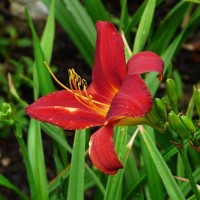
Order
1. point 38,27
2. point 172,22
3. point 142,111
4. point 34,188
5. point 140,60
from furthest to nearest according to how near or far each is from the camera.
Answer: point 38,27 < point 172,22 < point 34,188 < point 140,60 < point 142,111

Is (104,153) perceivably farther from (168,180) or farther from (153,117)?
(168,180)

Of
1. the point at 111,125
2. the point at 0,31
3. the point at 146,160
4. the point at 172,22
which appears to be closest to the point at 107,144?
the point at 111,125

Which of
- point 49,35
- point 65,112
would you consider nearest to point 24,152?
point 65,112

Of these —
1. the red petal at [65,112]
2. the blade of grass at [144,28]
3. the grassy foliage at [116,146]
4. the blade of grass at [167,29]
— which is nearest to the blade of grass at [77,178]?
the grassy foliage at [116,146]

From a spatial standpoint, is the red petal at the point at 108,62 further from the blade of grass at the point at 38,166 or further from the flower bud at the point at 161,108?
the blade of grass at the point at 38,166

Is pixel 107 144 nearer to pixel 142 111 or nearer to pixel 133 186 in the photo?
pixel 142 111

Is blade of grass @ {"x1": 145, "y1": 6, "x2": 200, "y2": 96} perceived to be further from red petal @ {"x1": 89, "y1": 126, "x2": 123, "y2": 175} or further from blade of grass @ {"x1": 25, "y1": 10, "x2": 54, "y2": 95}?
red petal @ {"x1": 89, "y1": 126, "x2": 123, "y2": 175}

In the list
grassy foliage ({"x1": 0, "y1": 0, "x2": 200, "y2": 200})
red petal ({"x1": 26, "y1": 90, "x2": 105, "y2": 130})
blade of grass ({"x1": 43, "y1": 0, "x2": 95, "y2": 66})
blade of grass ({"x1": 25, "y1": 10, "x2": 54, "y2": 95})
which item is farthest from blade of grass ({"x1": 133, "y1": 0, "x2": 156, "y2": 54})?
red petal ({"x1": 26, "y1": 90, "x2": 105, "y2": 130})
